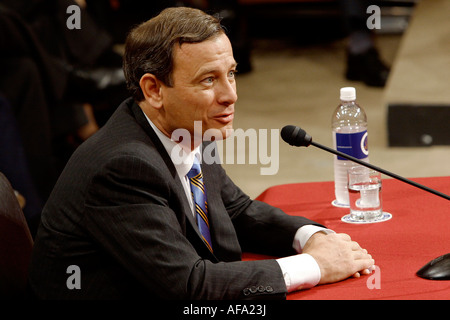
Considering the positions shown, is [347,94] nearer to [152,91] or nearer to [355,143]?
[355,143]

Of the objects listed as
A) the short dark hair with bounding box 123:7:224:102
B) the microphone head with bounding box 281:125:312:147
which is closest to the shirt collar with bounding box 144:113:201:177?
the short dark hair with bounding box 123:7:224:102

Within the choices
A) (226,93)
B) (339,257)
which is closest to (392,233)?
(339,257)

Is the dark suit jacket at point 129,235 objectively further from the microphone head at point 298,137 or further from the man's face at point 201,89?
the microphone head at point 298,137

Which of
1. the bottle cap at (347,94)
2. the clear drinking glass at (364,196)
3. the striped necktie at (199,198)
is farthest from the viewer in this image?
the bottle cap at (347,94)

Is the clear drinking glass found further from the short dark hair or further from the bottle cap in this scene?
the short dark hair

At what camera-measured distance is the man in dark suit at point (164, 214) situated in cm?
141

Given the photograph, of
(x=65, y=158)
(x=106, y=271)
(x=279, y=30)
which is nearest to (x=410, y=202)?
(x=106, y=271)

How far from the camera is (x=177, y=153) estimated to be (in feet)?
5.41

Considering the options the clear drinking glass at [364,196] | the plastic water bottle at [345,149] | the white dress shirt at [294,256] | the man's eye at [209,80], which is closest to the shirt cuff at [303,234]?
the white dress shirt at [294,256]

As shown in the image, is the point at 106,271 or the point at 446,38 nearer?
the point at 106,271

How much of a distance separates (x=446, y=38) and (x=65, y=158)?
9.67ft

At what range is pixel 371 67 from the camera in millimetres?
5777

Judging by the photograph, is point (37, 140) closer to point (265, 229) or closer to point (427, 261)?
point (265, 229)

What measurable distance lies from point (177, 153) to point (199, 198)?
134mm
